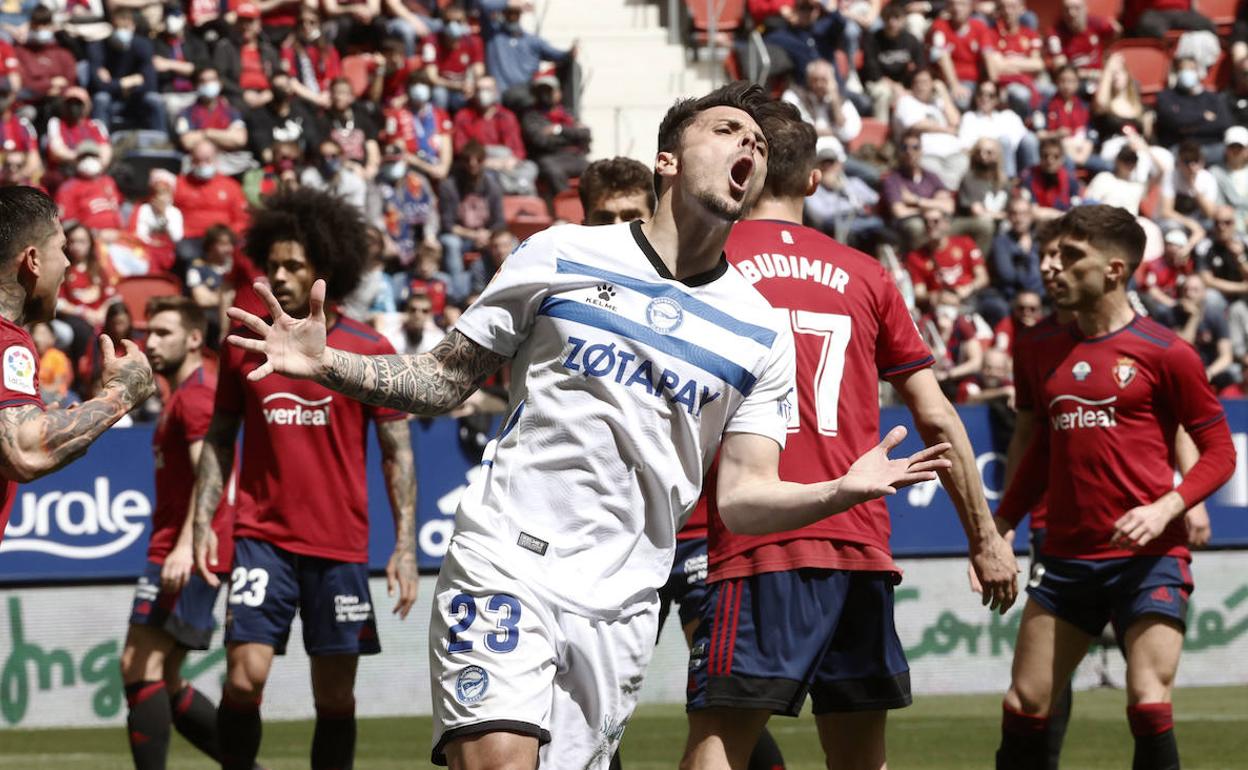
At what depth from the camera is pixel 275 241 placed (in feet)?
28.2

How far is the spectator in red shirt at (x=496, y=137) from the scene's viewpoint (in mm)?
19781

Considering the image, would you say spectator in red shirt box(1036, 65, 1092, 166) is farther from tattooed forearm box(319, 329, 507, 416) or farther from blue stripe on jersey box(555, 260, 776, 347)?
tattooed forearm box(319, 329, 507, 416)

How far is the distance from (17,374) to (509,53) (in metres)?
15.9

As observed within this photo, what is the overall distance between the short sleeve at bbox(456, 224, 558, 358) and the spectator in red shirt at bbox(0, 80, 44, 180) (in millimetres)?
12895

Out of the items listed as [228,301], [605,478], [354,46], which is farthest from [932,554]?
[605,478]

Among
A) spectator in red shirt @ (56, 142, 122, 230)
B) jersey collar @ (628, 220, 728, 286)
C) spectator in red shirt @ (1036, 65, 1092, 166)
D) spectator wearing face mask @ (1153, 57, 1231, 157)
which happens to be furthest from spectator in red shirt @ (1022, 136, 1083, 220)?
jersey collar @ (628, 220, 728, 286)

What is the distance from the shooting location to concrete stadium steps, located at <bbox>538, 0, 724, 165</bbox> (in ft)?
73.2

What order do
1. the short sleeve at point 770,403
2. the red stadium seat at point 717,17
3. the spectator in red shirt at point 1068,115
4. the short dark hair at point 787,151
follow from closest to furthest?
the short sleeve at point 770,403 → the short dark hair at point 787,151 → the spectator in red shirt at point 1068,115 → the red stadium seat at point 717,17

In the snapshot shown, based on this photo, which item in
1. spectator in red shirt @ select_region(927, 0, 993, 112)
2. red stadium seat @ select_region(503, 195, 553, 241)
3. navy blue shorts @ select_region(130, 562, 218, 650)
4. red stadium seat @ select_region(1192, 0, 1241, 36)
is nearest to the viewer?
navy blue shorts @ select_region(130, 562, 218, 650)

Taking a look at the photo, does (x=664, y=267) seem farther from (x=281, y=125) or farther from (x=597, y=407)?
(x=281, y=125)

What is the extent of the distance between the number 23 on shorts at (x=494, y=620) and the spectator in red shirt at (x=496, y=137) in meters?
14.9

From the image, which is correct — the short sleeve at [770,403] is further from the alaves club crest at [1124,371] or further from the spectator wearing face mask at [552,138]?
the spectator wearing face mask at [552,138]

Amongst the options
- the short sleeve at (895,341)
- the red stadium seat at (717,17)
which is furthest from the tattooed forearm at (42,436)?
the red stadium seat at (717,17)

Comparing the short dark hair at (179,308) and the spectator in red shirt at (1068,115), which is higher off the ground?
A: the short dark hair at (179,308)
